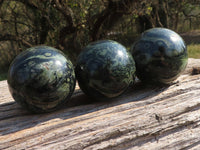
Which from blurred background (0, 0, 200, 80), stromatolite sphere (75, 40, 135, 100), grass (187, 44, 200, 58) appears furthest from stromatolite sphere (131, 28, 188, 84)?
grass (187, 44, 200, 58)

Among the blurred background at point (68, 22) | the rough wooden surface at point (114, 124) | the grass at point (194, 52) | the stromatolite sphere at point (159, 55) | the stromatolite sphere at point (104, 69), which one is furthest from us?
the grass at point (194, 52)

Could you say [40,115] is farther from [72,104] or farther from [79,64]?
A: [79,64]

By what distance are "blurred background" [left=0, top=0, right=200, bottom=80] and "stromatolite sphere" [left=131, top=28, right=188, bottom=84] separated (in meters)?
2.87

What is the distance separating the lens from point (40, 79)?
1724 millimetres

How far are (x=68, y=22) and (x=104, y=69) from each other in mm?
3531

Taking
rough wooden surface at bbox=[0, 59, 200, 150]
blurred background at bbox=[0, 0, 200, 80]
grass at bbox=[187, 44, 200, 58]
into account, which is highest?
blurred background at bbox=[0, 0, 200, 80]

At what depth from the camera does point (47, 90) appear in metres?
1.75

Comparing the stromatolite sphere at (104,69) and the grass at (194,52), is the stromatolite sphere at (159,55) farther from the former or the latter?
the grass at (194,52)

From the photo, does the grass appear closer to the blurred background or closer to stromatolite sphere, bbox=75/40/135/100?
the blurred background

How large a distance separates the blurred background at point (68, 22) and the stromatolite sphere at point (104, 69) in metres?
2.99

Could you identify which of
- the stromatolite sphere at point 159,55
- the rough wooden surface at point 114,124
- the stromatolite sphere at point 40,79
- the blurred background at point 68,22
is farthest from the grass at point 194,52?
the stromatolite sphere at point 40,79

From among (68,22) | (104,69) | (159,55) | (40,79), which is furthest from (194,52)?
(40,79)

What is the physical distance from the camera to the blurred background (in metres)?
5.10

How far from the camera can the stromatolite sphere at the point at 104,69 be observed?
191cm
